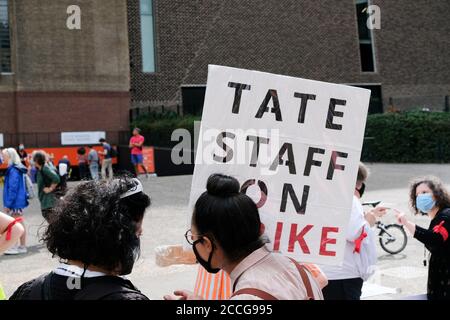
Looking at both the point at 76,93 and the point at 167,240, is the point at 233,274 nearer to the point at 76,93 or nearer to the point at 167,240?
the point at 167,240

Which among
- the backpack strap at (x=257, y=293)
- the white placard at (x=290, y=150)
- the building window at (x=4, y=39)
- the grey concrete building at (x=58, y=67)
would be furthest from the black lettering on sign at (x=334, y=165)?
the building window at (x=4, y=39)

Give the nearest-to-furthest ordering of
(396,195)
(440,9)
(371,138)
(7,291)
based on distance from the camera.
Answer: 1. (7,291)
2. (396,195)
3. (371,138)
4. (440,9)

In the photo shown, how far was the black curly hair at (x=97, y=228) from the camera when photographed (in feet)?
6.93

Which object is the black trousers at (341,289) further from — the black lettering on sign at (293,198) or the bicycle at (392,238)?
the bicycle at (392,238)

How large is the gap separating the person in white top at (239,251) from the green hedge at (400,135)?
2158cm

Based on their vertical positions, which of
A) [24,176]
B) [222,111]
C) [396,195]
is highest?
[222,111]

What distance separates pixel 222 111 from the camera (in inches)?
136

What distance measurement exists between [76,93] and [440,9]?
25.0 meters

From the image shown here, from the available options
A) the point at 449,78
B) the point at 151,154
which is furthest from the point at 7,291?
the point at 449,78

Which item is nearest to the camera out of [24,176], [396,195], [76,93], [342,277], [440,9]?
[342,277]

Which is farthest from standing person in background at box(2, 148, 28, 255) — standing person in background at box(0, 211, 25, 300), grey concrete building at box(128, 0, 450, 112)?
grey concrete building at box(128, 0, 450, 112)

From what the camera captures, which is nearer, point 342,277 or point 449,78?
point 342,277

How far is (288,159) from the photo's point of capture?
3.45 meters

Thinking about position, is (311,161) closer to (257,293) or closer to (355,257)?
(355,257)
